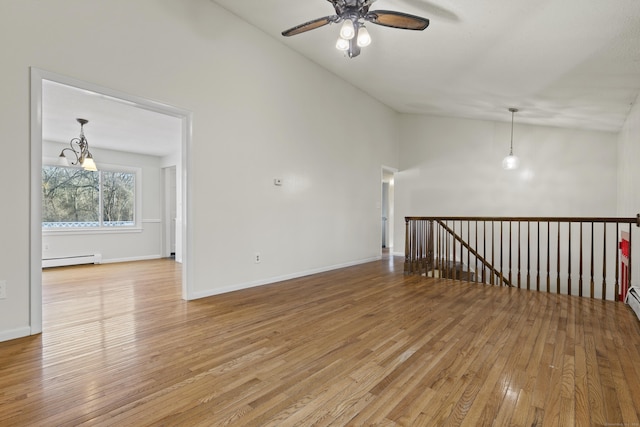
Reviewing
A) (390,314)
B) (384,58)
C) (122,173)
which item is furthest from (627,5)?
(122,173)

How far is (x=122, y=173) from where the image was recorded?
6.98 meters

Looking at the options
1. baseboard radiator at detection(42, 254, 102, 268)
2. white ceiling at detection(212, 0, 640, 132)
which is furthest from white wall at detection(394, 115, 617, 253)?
baseboard radiator at detection(42, 254, 102, 268)

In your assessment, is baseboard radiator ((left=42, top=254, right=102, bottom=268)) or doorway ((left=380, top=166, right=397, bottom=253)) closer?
baseboard radiator ((left=42, top=254, right=102, bottom=268))

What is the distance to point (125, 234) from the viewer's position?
689cm

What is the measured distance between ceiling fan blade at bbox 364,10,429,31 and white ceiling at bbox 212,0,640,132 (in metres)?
0.52

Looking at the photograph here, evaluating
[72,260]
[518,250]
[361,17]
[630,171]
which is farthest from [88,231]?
[630,171]

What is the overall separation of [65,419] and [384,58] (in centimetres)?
461

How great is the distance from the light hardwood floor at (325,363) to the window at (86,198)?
353 cm

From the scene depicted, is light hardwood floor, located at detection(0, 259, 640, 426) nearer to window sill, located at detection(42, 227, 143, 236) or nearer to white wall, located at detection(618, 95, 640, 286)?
white wall, located at detection(618, 95, 640, 286)

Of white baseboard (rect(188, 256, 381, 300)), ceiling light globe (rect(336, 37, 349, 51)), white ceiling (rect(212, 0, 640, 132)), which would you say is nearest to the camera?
white ceiling (rect(212, 0, 640, 132))

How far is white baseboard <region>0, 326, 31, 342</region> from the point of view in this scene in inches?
90.7

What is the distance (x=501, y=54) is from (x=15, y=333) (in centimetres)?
506

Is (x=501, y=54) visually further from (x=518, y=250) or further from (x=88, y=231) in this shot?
(x=88, y=231)

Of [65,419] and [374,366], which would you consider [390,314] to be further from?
[65,419]
